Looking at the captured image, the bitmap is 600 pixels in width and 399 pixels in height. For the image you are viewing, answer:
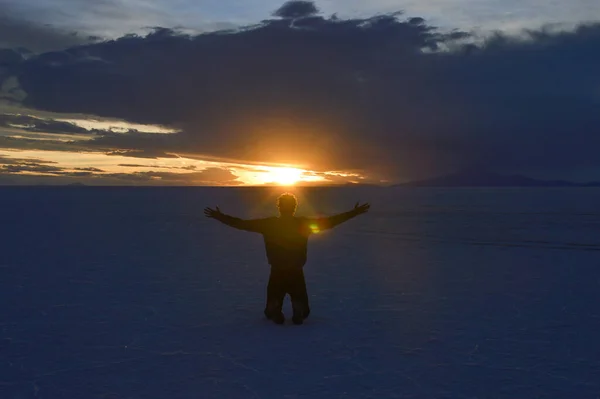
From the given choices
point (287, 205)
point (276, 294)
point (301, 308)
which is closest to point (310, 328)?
point (301, 308)

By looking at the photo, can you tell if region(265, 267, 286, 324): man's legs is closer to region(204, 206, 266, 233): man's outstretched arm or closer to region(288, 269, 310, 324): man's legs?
region(288, 269, 310, 324): man's legs

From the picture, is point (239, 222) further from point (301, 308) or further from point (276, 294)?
point (301, 308)

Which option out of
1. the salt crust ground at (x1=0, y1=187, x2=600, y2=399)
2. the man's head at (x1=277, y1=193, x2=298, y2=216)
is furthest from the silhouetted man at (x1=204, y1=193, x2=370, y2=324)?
the salt crust ground at (x1=0, y1=187, x2=600, y2=399)

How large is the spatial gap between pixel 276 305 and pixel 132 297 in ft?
8.91

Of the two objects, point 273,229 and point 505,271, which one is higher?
point 273,229

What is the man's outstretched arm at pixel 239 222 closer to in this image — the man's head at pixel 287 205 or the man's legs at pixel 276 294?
the man's head at pixel 287 205

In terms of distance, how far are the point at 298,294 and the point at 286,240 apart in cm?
69

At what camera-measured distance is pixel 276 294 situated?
22.4ft

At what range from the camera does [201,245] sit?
15578 mm

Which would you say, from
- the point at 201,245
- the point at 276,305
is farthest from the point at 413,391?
the point at 201,245

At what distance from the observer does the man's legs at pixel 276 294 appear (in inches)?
266

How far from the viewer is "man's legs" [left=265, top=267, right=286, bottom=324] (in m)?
6.75

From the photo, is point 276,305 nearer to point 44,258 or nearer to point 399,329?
point 399,329

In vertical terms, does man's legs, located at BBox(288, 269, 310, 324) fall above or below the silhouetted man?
below
